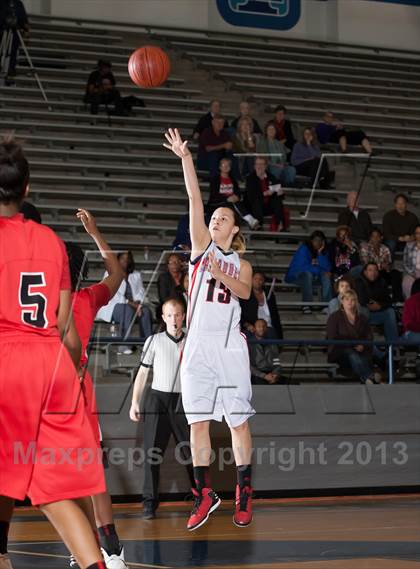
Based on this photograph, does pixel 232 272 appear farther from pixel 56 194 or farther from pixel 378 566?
pixel 56 194

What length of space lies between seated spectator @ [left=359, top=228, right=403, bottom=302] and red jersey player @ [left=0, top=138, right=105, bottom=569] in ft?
29.4

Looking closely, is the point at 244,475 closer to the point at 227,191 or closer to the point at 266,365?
the point at 266,365

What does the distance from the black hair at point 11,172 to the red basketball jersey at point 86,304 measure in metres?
1.30

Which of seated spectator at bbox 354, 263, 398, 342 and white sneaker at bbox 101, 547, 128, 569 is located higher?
seated spectator at bbox 354, 263, 398, 342

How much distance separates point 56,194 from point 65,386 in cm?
1029

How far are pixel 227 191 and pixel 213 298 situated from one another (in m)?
6.88

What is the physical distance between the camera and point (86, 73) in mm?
16859

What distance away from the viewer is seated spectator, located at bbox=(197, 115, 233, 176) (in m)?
14.2

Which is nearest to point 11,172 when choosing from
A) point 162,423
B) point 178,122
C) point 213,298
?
point 213,298

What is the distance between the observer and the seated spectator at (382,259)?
41.4 ft

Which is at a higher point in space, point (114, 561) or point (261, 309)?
point (261, 309)

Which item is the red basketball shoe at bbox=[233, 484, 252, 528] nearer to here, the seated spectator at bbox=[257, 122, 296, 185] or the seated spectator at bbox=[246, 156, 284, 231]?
the seated spectator at bbox=[246, 156, 284, 231]

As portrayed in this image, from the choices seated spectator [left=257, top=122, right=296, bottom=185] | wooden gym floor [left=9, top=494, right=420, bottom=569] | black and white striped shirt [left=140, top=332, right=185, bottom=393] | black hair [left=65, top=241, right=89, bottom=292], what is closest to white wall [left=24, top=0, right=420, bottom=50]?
seated spectator [left=257, top=122, right=296, bottom=185]

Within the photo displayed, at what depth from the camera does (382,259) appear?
12750 millimetres
